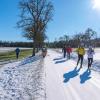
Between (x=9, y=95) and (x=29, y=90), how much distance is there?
1.13 meters

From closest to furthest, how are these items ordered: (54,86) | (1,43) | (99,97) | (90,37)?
(99,97)
(54,86)
(90,37)
(1,43)

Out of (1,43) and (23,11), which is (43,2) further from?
(1,43)

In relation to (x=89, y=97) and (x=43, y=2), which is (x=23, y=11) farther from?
(x=89, y=97)

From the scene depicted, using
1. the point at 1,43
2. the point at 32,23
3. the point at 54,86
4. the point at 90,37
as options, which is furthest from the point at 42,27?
the point at 1,43

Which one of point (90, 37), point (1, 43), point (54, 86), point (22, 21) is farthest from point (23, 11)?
point (1, 43)

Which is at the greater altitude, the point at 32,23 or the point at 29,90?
the point at 32,23

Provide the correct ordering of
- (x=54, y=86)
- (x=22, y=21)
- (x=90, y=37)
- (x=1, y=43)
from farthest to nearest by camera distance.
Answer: (x=1, y=43)
(x=90, y=37)
(x=22, y=21)
(x=54, y=86)

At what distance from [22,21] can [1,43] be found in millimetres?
141282

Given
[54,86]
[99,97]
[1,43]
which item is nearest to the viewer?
[99,97]

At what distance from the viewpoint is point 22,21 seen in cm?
4281

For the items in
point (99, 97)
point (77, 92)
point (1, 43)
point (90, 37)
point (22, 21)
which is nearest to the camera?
point (99, 97)

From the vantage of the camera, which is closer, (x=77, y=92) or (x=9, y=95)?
(x=9, y=95)

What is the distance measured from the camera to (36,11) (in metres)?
43.0

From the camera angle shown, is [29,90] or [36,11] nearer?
[29,90]
